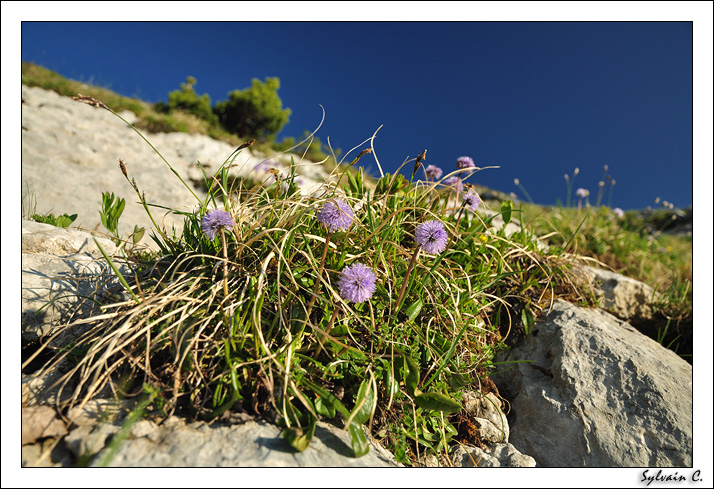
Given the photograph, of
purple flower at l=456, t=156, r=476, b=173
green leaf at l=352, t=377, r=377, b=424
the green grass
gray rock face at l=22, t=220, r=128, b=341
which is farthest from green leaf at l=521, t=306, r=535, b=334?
gray rock face at l=22, t=220, r=128, b=341

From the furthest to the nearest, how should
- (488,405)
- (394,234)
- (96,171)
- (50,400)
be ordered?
(96,171), (394,234), (488,405), (50,400)

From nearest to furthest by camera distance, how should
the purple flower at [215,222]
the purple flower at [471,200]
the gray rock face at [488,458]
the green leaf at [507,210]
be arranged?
the purple flower at [215,222] < the gray rock face at [488,458] < the purple flower at [471,200] < the green leaf at [507,210]

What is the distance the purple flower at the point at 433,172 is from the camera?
9.55ft

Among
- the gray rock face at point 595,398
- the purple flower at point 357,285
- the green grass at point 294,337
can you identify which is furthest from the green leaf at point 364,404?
the gray rock face at point 595,398

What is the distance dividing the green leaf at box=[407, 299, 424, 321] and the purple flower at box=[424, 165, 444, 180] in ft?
4.05

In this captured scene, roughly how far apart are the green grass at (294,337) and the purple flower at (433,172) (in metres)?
0.60

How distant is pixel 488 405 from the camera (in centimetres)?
218

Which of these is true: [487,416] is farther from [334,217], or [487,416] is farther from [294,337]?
[334,217]

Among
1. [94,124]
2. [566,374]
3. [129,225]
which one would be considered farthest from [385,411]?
[94,124]

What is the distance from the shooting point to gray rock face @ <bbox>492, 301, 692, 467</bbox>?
1919 millimetres

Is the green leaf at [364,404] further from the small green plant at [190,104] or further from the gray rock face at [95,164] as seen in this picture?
the small green plant at [190,104]

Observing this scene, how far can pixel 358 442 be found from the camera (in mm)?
1489

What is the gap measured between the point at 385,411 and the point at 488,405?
0.75 meters

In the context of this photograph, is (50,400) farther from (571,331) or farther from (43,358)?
(571,331)
